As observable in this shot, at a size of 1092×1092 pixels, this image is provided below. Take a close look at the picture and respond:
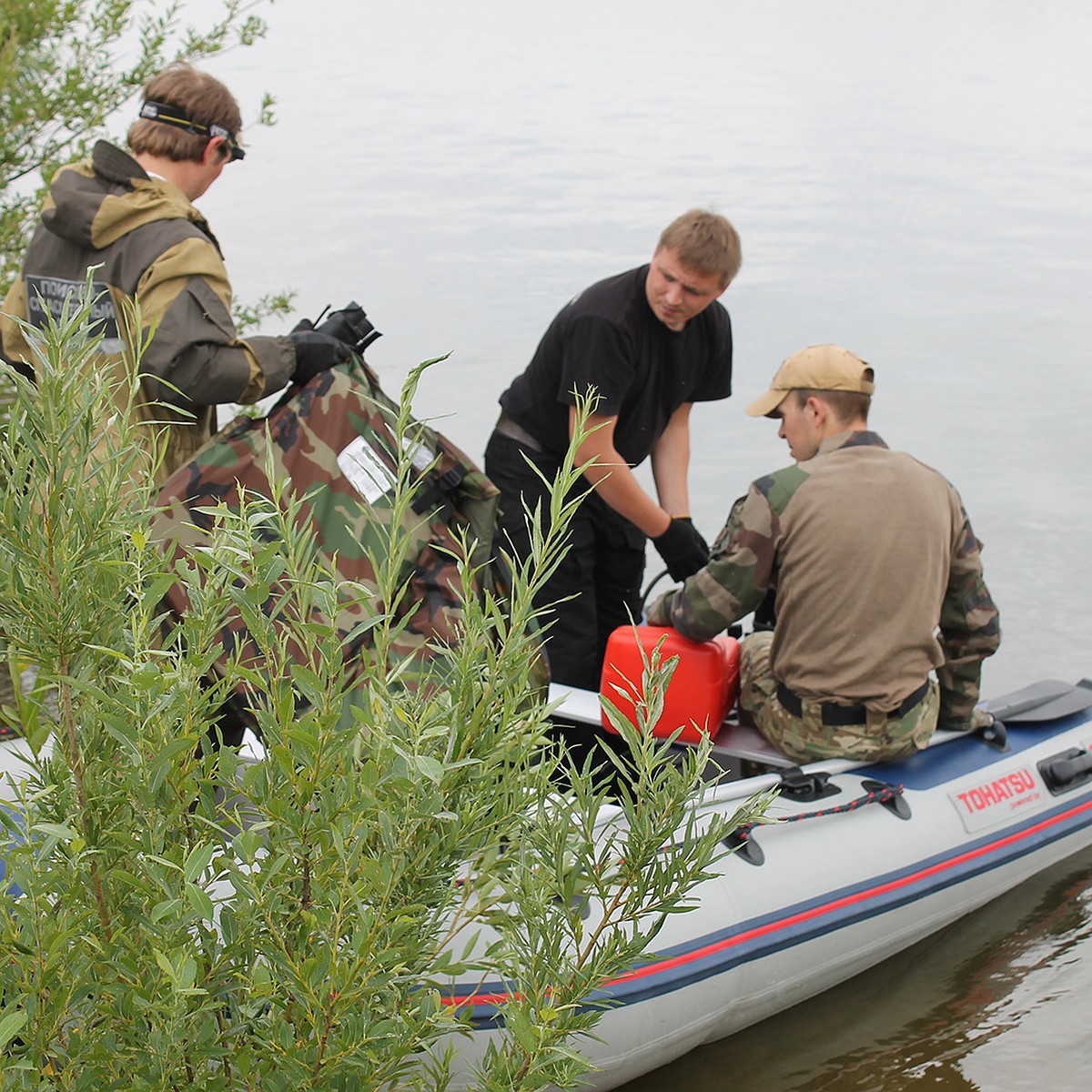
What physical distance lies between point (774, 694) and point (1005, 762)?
0.84 meters

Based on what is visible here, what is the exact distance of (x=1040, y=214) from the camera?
14.5 metres

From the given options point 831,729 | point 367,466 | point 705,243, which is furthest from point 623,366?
point 831,729

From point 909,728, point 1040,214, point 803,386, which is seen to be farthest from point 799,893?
point 1040,214

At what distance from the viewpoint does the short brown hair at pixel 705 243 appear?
152 inches

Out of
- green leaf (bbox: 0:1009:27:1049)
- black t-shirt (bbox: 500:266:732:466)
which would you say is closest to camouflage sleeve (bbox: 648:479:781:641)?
black t-shirt (bbox: 500:266:732:466)

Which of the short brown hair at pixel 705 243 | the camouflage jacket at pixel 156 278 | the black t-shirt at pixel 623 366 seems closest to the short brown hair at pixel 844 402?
the short brown hair at pixel 705 243

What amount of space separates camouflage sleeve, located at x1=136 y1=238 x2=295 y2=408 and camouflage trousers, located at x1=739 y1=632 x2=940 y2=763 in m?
1.59

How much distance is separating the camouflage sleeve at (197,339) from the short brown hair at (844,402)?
4.51 ft

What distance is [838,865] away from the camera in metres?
3.64

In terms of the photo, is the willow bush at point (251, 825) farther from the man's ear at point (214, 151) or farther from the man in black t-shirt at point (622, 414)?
the man in black t-shirt at point (622, 414)

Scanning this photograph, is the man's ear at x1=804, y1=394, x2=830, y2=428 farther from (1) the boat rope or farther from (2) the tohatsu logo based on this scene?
(2) the tohatsu logo

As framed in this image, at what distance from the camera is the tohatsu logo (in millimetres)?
3973

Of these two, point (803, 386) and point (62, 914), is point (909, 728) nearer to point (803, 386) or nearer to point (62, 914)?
point (803, 386)

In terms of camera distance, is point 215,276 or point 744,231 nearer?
point 215,276
